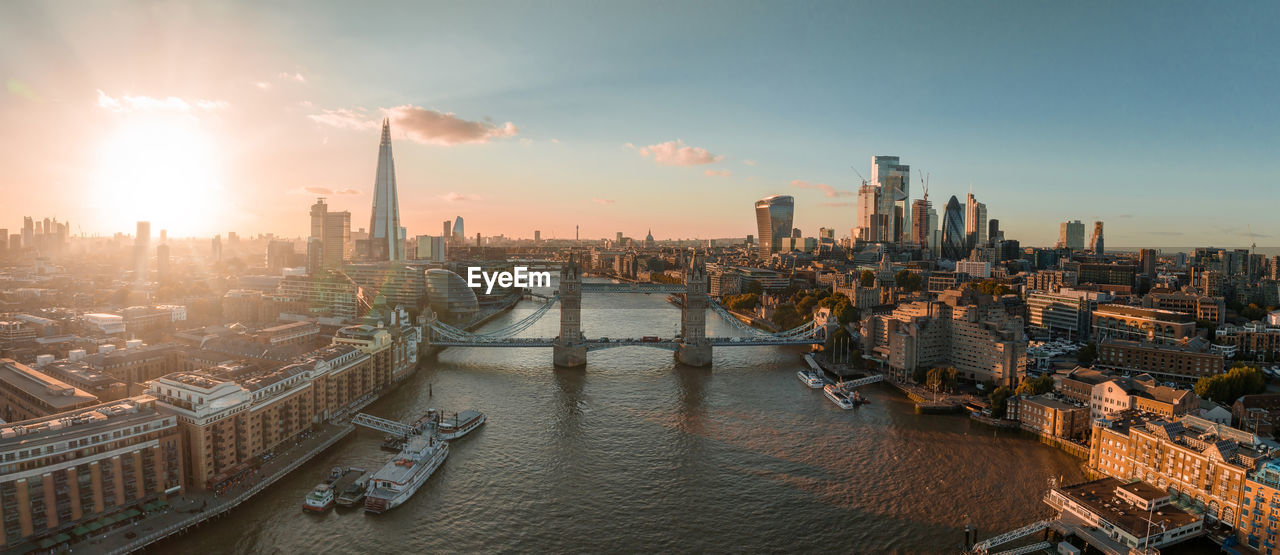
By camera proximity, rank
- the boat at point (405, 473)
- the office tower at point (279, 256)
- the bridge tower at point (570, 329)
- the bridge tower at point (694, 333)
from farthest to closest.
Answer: the office tower at point (279, 256) < the bridge tower at point (694, 333) < the bridge tower at point (570, 329) < the boat at point (405, 473)

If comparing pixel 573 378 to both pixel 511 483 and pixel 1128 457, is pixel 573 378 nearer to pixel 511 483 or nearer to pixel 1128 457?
pixel 511 483

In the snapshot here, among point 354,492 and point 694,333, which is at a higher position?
point 694,333

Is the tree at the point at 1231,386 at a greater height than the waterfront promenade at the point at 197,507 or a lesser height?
greater

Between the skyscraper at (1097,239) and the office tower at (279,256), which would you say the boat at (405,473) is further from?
the skyscraper at (1097,239)

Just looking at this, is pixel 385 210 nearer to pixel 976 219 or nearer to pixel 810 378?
pixel 810 378

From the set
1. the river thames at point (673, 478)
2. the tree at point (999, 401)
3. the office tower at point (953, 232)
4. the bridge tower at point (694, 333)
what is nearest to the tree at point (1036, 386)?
the tree at point (999, 401)

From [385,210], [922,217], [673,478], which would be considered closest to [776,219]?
[922,217]
